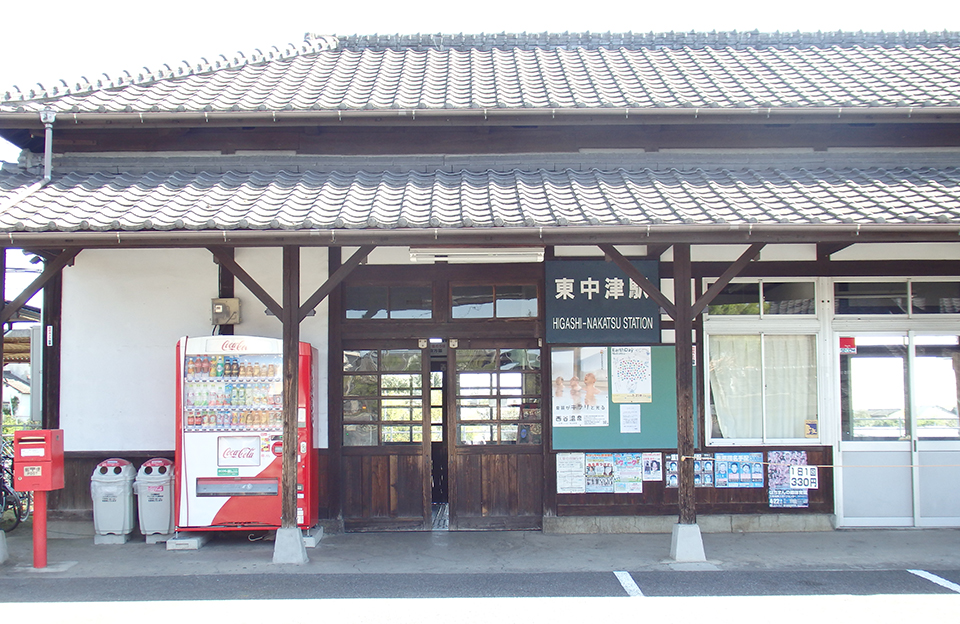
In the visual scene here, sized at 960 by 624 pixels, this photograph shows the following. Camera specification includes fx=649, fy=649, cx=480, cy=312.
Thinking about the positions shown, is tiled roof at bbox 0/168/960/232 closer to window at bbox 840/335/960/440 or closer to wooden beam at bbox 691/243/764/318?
wooden beam at bbox 691/243/764/318

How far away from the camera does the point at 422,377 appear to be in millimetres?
7465

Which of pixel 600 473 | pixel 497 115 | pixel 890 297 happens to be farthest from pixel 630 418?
pixel 497 115

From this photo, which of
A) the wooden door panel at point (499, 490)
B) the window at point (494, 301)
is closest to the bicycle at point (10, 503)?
the wooden door panel at point (499, 490)

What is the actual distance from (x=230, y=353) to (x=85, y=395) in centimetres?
200

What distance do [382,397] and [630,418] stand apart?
2832 millimetres

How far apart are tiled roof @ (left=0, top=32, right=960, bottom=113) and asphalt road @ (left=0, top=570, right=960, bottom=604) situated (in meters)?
4.81

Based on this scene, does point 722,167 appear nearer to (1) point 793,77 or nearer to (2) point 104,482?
(1) point 793,77

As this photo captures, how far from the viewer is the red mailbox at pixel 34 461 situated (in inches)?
236

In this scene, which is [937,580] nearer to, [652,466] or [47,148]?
[652,466]

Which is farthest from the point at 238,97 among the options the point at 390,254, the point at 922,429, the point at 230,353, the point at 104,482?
the point at 922,429

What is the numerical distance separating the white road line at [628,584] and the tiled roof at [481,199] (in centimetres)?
311

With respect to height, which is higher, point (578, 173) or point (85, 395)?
point (578, 173)

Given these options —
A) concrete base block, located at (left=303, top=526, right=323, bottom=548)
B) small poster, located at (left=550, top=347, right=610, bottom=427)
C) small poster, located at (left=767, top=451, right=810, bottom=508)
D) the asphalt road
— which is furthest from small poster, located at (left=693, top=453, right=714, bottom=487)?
concrete base block, located at (left=303, top=526, right=323, bottom=548)

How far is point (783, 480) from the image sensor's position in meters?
7.32
